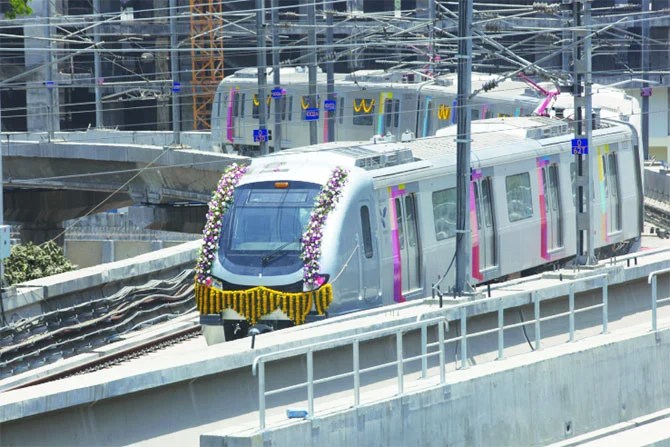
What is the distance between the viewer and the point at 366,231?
23.0 meters

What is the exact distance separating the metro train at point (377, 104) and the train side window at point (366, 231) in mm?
11302

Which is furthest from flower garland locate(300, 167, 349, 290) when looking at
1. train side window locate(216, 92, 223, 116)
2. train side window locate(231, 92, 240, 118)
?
train side window locate(216, 92, 223, 116)

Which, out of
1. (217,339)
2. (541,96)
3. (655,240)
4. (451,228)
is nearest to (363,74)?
(541,96)

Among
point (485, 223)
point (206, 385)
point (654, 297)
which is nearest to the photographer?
point (206, 385)

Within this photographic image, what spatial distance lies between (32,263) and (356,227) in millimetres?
9665

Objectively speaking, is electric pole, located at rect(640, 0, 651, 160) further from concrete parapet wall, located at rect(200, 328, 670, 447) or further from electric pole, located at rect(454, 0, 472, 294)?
concrete parapet wall, located at rect(200, 328, 670, 447)

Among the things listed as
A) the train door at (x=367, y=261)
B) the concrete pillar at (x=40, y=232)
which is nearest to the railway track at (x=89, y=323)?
the train door at (x=367, y=261)

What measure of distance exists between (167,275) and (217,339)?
283 inches

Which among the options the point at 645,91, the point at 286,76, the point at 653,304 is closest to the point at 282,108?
the point at 286,76

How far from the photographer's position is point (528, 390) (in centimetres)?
1895

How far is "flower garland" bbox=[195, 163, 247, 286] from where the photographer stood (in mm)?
22781

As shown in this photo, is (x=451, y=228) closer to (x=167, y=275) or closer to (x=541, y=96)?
(x=167, y=275)

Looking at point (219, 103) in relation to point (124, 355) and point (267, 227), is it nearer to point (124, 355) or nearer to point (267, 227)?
point (124, 355)

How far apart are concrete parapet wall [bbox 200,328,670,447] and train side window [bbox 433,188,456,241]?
13.9 ft
